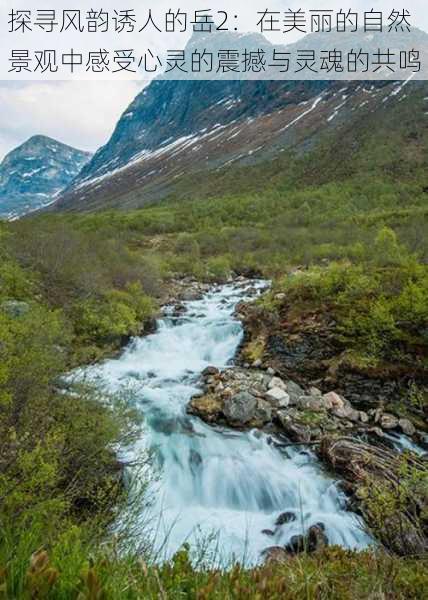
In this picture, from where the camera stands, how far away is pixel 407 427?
9.29 m

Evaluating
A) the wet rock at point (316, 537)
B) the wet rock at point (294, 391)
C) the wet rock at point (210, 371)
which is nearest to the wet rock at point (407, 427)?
the wet rock at point (294, 391)

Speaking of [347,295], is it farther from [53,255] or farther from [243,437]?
[53,255]

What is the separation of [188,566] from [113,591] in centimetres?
99

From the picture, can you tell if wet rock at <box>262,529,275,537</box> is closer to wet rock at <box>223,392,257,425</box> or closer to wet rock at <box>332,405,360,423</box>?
wet rock at <box>223,392,257,425</box>

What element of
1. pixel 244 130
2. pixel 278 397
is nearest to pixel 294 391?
pixel 278 397

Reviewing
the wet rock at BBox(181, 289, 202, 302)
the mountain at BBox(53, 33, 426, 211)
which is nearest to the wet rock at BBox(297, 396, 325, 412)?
the wet rock at BBox(181, 289, 202, 302)

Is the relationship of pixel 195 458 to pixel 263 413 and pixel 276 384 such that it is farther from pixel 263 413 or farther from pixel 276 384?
pixel 276 384

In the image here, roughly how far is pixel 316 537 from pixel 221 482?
7.86 ft

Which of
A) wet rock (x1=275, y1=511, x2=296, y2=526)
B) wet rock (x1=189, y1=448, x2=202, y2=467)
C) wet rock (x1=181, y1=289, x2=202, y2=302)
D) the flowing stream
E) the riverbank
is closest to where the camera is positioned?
the flowing stream

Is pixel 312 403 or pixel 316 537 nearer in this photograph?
pixel 316 537

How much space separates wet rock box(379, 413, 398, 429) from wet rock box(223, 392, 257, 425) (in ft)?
9.99

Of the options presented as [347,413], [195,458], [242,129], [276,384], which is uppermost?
[242,129]

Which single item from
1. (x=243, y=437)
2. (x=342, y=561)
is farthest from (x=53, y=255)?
(x=342, y=561)

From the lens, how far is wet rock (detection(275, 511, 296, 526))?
7.23 metres
